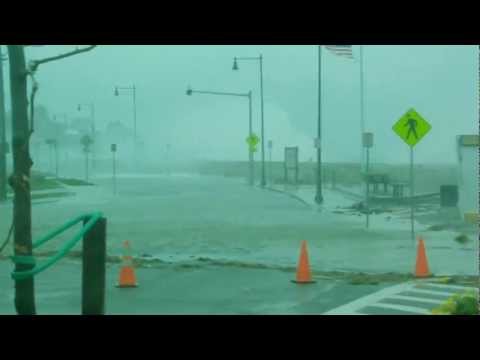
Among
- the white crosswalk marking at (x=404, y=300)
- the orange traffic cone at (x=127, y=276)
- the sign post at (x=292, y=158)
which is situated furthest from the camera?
the sign post at (x=292, y=158)

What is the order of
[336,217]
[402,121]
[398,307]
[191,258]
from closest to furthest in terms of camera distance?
[398,307], [191,258], [402,121], [336,217]

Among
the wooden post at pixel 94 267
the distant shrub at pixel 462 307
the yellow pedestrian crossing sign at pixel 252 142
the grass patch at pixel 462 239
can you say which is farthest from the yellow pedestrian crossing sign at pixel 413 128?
the yellow pedestrian crossing sign at pixel 252 142

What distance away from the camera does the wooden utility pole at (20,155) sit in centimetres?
431

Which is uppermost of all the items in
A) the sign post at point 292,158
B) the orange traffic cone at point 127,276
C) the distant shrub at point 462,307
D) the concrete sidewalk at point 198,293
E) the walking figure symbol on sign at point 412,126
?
the walking figure symbol on sign at point 412,126

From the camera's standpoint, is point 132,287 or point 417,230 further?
point 417,230

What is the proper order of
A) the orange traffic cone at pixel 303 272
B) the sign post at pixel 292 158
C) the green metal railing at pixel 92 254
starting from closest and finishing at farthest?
the green metal railing at pixel 92 254 < the orange traffic cone at pixel 303 272 < the sign post at pixel 292 158

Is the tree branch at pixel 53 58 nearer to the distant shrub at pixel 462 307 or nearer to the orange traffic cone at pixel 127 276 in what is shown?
the distant shrub at pixel 462 307

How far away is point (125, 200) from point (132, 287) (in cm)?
2743

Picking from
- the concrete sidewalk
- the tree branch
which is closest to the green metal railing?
the tree branch

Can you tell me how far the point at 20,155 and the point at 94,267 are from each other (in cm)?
94

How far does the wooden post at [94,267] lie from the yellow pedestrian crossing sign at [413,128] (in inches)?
660

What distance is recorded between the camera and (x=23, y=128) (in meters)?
4.33
